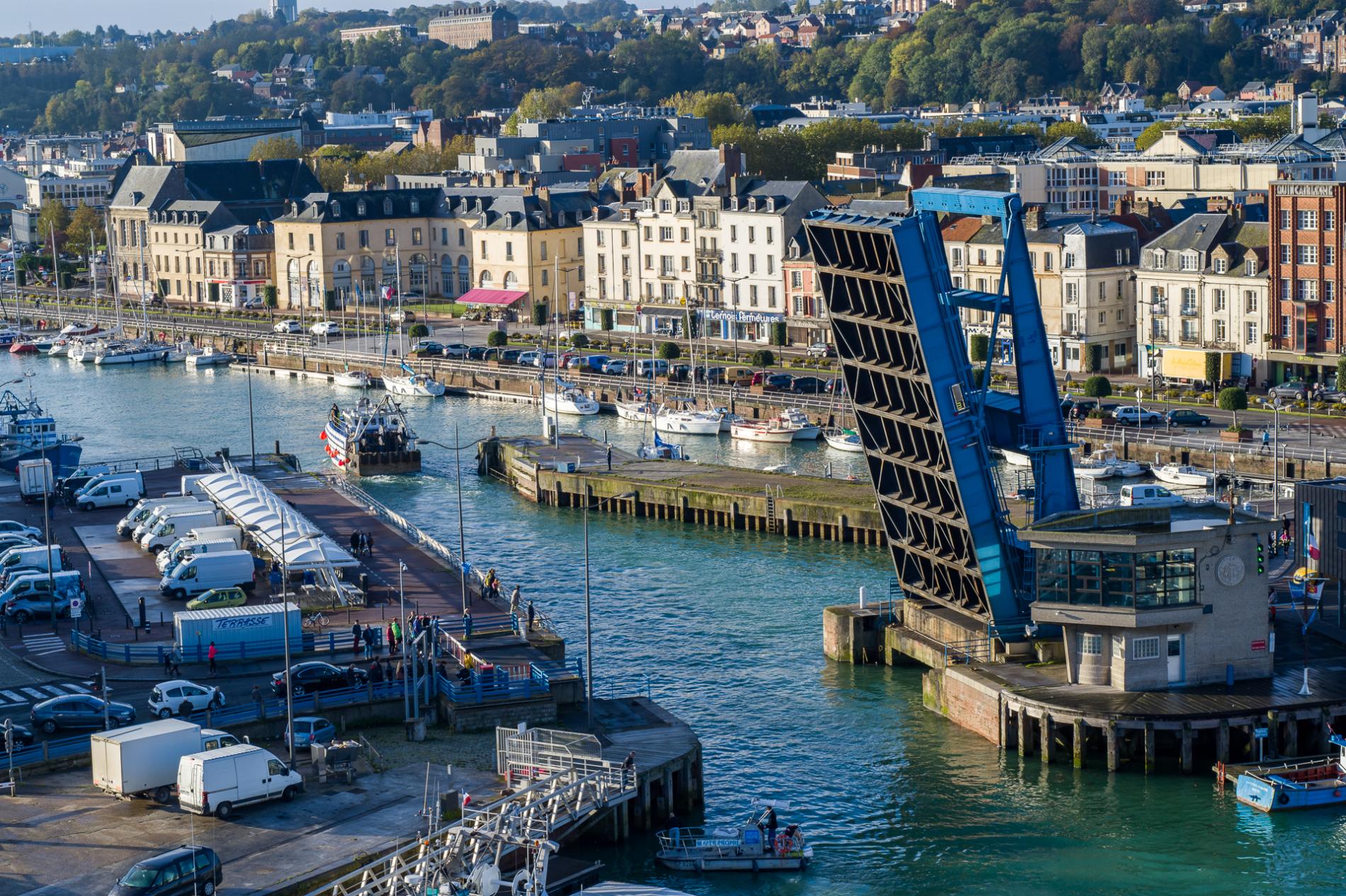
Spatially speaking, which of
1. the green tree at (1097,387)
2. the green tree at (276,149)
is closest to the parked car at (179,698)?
the green tree at (1097,387)

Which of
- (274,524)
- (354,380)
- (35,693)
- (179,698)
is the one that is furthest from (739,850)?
(354,380)

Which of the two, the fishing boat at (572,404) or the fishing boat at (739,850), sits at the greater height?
the fishing boat at (572,404)

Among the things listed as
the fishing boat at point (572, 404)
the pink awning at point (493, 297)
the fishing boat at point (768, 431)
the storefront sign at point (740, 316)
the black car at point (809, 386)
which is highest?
the pink awning at point (493, 297)

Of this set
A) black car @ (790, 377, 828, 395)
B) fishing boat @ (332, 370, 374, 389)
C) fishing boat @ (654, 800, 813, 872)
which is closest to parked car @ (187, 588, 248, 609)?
fishing boat @ (654, 800, 813, 872)

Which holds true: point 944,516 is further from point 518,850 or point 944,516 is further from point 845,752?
point 518,850

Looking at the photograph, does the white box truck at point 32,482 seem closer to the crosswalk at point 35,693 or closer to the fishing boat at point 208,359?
the crosswalk at point 35,693

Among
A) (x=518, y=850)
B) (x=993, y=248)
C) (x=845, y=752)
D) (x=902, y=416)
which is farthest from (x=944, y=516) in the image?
(x=993, y=248)

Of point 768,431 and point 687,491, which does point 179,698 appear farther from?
point 768,431

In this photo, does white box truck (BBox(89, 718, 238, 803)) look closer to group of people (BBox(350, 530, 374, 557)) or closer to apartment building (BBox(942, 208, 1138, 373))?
group of people (BBox(350, 530, 374, 557))
